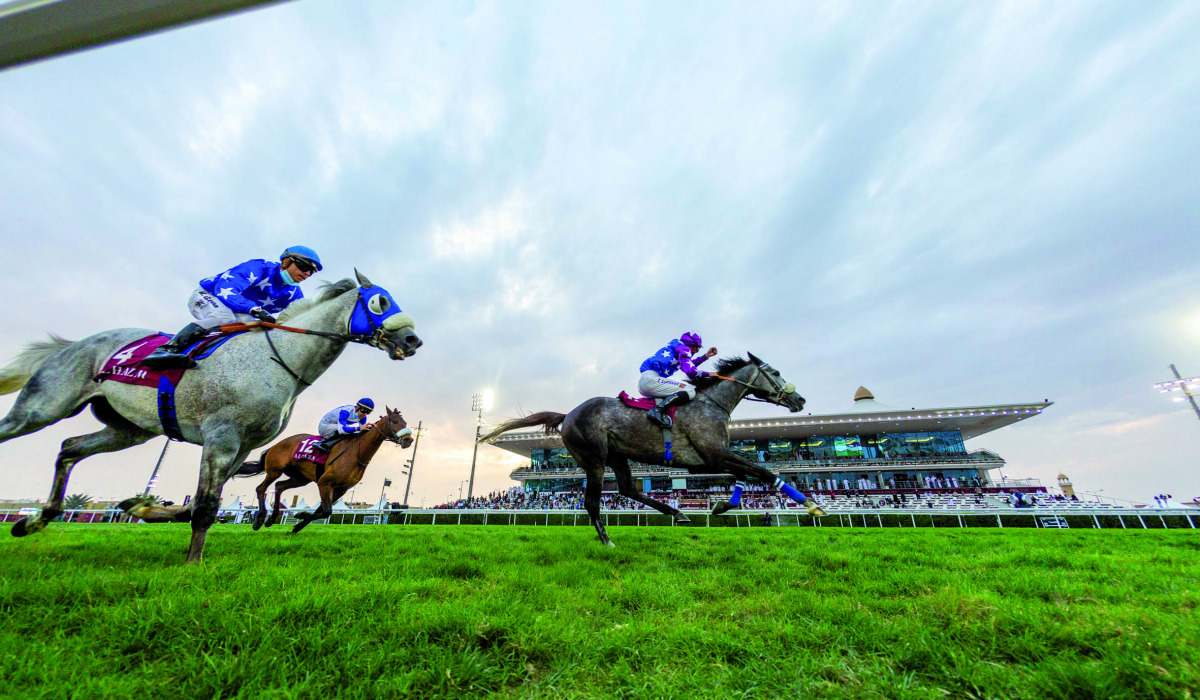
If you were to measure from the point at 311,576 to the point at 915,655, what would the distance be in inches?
144

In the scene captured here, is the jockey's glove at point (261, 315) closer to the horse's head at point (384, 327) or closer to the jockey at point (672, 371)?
the horse's head at point (384, 327)

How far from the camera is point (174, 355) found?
3.96 metres

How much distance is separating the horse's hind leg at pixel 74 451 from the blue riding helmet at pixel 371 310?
247 cm

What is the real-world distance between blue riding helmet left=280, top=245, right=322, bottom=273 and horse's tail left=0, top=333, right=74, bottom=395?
216cm

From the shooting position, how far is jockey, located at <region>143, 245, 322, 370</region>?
408 cm

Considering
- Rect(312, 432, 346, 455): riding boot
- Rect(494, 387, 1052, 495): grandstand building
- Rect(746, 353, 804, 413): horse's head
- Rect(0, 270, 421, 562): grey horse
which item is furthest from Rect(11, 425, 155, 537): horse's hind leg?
Rect(494, 387, 1052, 495): grandstand building

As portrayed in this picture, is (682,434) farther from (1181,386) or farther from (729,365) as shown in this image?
(1181,386)

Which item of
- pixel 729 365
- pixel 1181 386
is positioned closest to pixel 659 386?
pixel 729 365

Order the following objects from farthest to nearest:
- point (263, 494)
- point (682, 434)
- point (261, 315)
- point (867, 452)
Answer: point (867, 452)
point (263, 494)
point (682, 434)
point (261, 315)

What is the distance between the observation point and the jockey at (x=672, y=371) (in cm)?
686

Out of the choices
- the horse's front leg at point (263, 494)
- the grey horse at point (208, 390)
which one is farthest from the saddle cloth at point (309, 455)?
the grey horse at point (208, 390)

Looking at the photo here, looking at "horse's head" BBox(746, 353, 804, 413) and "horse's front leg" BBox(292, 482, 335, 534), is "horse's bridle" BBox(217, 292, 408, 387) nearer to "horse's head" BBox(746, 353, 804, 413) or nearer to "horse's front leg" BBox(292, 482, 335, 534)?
"horse's front leg" BBox(292, 482, 335, 534)

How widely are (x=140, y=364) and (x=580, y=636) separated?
15.7 ft

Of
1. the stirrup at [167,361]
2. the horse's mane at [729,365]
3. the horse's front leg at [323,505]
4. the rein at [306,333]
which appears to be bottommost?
the horse's front leg at [323,505]
